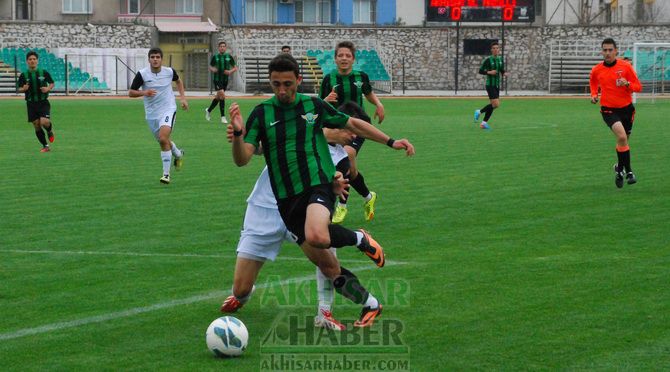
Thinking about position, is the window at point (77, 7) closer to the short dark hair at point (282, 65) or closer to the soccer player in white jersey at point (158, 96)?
the soccer player in white jersey at point (158, 96)

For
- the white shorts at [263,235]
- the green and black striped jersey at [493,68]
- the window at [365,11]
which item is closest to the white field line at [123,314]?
the white shorts at [263,235]

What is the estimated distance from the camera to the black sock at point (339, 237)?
7.95 metres

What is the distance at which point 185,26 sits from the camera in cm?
6681

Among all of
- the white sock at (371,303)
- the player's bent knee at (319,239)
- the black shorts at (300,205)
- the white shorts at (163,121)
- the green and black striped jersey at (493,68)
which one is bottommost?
the white sock at (371,303)

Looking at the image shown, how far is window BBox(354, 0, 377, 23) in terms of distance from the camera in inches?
2859

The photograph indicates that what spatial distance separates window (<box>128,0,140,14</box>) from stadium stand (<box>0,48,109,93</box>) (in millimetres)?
13110

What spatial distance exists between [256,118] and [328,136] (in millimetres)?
1213

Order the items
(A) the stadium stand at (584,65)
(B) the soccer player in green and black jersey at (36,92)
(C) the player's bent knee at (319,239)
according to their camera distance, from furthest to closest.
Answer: (A) the stadium stand at (584,65) → (B) the soccer player in green and black jersey at (36,92) → (C) the player's bent knee at (319,239)

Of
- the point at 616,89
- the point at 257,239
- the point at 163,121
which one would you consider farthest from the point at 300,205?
the point at 163,121

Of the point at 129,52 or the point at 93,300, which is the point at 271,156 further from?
the point at 129,52

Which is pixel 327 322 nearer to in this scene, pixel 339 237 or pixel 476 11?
pixel 339 237

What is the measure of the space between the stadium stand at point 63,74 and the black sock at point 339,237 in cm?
4884

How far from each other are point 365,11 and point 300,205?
216 feet

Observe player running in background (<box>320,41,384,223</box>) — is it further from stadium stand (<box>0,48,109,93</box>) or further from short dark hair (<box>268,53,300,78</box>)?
stadium stand (<box>0,48,109,93</box>)
